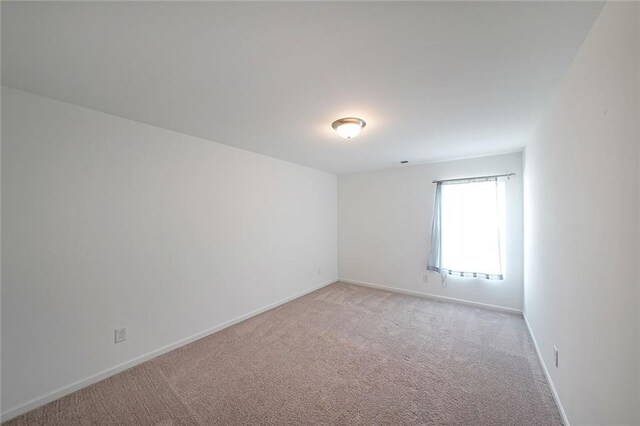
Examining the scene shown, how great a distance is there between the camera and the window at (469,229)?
136 inches

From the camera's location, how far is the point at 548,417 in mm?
1633

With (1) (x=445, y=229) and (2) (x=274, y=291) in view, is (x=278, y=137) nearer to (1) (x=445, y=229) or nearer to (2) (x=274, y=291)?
(2) (x=274, y=291)

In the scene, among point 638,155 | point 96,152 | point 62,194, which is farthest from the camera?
point 96,152

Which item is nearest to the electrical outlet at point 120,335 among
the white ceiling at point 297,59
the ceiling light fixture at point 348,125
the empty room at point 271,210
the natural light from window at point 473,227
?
the empty room at point 271,210

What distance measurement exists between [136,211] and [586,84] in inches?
134

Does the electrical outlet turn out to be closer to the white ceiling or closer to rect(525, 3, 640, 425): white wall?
the white ceiling

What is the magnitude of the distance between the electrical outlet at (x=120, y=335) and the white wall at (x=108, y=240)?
0.14 feet

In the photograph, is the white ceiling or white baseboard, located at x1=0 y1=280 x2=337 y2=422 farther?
white baseboard, located at x1=0 y1=280 x2=337 y2=422

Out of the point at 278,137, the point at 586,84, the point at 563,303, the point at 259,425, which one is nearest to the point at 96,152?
the point at 278,137

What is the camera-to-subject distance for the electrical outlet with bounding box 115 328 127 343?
6.99 ft

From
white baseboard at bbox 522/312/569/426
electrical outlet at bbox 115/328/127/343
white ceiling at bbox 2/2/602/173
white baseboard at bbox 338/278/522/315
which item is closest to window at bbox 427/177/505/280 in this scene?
white baseboard at bbox 338/278/522/315

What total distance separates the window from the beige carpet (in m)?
0.84

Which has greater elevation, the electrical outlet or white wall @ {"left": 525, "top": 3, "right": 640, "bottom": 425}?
white wall @ {"left": 525, "top": 3, "right": 640, "bottom": 425}

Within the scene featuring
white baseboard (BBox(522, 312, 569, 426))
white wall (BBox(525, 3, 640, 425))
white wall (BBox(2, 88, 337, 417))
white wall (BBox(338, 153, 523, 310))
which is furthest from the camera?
white wall (BBox(338, 153, 523, 310))
